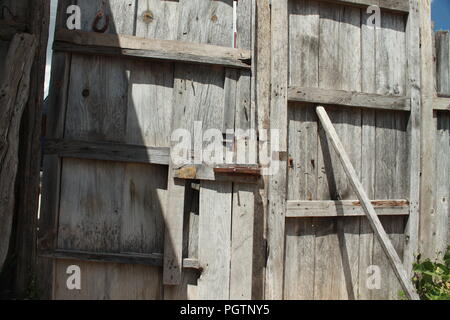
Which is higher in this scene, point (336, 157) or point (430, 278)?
point (336, 157)

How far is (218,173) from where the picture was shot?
2.84m

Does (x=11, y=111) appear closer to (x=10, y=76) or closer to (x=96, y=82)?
(x=10, y=76)

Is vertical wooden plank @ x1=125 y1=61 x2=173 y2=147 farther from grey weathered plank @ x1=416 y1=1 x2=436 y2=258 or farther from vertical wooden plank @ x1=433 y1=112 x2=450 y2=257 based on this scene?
vertical wooden plank @ x1=433 y1=112 x2=450 y2=257

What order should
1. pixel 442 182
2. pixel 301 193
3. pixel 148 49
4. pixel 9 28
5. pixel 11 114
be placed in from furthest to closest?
1. pixel 442 182
2. pixel 301 193
3. pixel 148 49
4. pixel 9 28
5. pixel 11 114

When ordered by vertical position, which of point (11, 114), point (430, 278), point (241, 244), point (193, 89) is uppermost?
point (193, 89)

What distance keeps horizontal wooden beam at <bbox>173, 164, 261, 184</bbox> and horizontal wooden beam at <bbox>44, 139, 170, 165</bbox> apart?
15 cm

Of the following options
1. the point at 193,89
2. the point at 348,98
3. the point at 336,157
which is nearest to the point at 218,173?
the point at 193,89

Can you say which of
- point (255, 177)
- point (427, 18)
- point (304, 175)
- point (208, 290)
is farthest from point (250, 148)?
point (427, 18)

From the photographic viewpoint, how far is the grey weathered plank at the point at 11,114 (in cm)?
243

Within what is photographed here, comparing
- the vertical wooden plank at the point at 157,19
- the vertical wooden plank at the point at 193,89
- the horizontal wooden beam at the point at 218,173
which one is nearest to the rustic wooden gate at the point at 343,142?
the horizontal wooden beam at the point at 218,173

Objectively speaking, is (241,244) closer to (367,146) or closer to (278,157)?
(278,157)

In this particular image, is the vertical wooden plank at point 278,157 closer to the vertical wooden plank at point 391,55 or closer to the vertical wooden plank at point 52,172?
the vertical wooden plank at point 391,55

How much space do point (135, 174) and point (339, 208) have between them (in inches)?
66.9

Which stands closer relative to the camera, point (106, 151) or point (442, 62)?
point (106, 151)
